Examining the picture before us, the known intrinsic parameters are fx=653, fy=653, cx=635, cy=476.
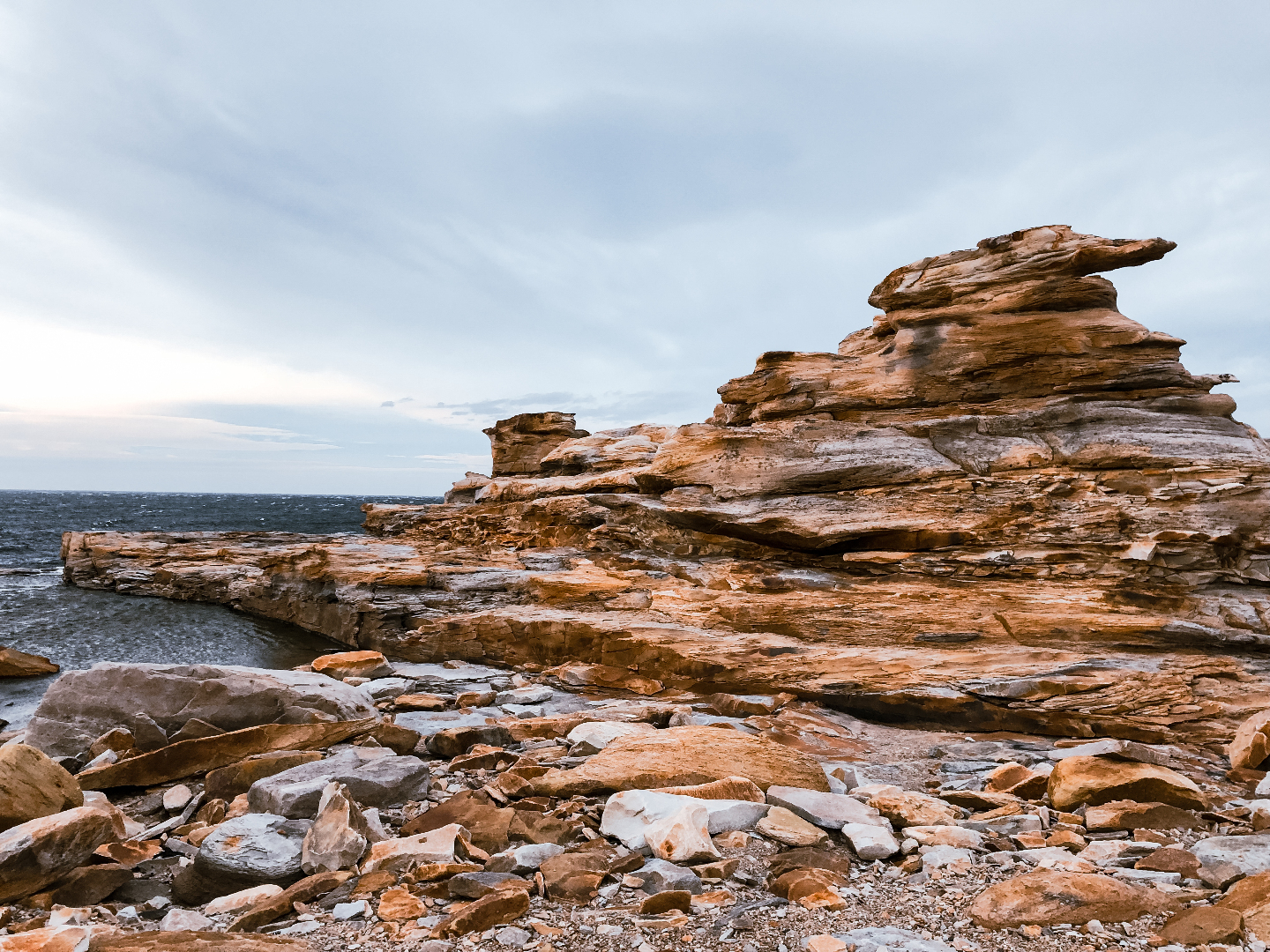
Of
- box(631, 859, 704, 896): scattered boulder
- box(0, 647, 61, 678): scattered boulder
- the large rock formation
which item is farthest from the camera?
box(0, 647, 61, 678): scattered boulder

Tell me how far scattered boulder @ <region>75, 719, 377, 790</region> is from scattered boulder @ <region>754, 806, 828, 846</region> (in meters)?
4.82

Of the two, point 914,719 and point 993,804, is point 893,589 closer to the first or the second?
point 914,719

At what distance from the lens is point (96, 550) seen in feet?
99.4

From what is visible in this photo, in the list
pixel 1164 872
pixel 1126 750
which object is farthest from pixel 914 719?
pixel 1164 872

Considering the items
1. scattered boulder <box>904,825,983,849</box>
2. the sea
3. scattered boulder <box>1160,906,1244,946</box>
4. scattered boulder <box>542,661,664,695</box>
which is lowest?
the sea

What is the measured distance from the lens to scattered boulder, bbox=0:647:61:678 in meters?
13.9

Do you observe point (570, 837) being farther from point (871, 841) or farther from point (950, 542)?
point (950, 542)

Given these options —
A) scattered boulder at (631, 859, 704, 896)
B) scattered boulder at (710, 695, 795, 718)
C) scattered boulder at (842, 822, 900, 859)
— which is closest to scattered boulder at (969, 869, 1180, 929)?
scattered boulder at (842, 822, 900, 859)

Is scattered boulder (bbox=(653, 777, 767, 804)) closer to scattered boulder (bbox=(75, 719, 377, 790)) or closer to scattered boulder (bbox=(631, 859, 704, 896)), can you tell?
scattered boulder (bbox=(631, 859, 704, 896))

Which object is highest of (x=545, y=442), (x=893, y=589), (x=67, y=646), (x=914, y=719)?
(x=545, y=442)

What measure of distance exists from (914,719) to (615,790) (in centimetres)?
605

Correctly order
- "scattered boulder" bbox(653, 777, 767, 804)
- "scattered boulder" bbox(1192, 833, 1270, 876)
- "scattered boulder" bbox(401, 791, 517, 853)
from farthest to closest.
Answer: "scattered boulder" bbox(653, 777, 767, 804) → "scattered boulder" bbox(401, 791, 517, 853) → "scattered boulder" bbox(1192, 833, 1270, 876)

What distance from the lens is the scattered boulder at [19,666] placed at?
13.9 metres

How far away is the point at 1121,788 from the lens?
19.1 feet
